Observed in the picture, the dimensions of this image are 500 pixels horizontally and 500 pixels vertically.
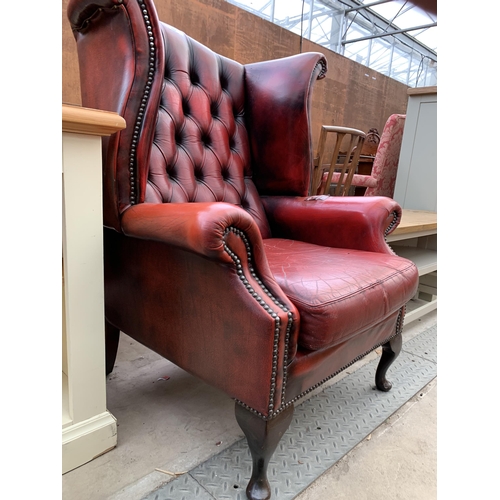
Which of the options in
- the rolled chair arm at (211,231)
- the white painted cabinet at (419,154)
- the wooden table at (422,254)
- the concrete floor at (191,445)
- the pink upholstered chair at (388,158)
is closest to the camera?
the rolled chair arm at (211,231)

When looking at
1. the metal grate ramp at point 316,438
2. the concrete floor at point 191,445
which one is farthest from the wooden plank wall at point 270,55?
the metal grate ramp at point 316,438

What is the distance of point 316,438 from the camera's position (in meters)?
1.14

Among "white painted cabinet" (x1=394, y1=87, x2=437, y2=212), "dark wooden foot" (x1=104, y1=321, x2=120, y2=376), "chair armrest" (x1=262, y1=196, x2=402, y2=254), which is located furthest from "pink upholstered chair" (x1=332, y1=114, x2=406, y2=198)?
"dark wooden foot" (x1=104, y1=321, x2=120, y2=376)

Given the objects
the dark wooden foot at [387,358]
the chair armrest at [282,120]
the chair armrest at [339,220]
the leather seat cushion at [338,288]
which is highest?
the chair armrest at [282,120]

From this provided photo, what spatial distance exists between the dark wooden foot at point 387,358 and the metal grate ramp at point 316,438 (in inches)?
1.1

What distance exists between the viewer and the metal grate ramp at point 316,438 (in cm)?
93

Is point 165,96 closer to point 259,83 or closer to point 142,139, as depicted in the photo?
point 142,139

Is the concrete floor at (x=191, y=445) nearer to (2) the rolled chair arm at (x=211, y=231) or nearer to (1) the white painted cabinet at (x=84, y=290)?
(1) the white painted cabinet at (x=84, y=290)

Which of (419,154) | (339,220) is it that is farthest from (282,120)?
(419,154)

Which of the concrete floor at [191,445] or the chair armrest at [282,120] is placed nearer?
the concrete floor at [191,445]

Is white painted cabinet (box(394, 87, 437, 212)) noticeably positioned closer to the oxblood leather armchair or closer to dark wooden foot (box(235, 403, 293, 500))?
the oxblood leather armchair

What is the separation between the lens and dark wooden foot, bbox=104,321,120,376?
1.32 meters

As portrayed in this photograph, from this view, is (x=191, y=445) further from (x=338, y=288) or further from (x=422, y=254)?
(x=422, y=254)

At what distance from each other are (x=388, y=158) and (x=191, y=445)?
3013 mm
